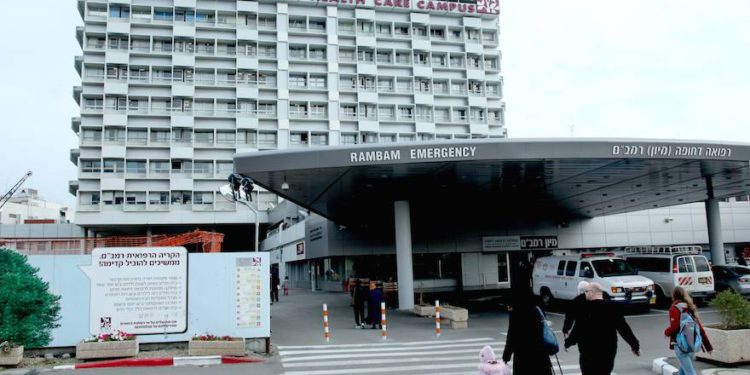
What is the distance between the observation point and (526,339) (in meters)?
7.35

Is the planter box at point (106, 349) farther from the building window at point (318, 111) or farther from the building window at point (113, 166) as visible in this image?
the building window at point (318, 111)

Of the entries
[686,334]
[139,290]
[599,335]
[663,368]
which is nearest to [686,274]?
[663,368]

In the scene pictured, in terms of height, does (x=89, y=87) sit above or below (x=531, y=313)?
above

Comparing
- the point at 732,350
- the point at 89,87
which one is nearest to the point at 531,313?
the point at 732,350

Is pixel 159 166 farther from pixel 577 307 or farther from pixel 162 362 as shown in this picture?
pixel 577 307

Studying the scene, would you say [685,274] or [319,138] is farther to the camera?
[319,138]

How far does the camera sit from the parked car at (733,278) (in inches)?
932

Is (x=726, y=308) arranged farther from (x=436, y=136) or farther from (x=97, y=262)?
(x=436, y=136)

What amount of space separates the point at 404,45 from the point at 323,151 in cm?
7064

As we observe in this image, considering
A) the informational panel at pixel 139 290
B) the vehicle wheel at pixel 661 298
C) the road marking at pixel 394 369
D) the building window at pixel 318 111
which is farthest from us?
the building window at pixel 318 111

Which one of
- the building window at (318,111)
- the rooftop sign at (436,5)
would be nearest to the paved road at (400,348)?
the building window at (318,111)

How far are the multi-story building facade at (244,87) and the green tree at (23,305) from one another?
196 feet

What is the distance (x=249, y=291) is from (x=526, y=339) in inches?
357

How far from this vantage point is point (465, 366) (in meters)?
12.2
